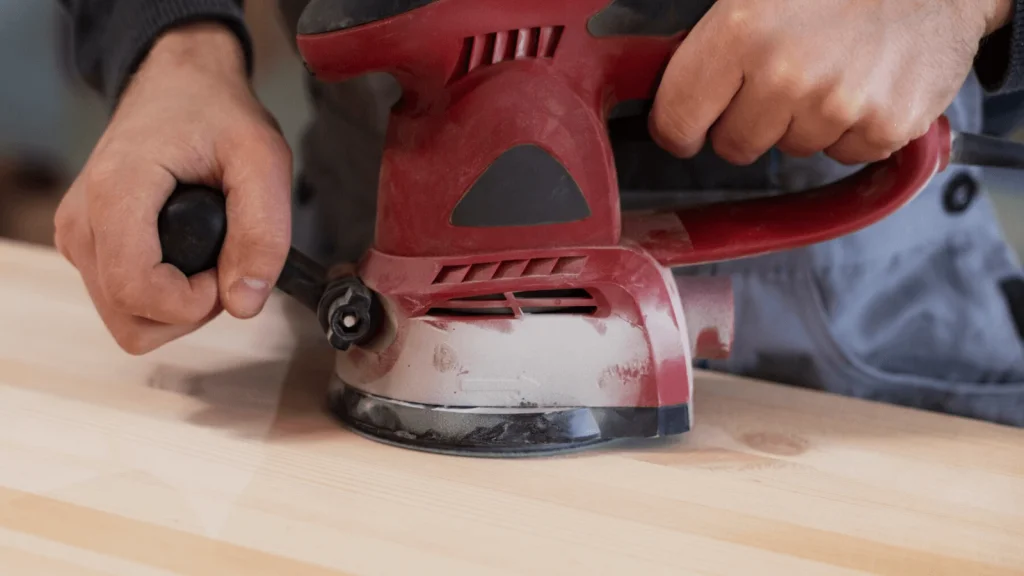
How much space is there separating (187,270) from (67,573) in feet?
0.70

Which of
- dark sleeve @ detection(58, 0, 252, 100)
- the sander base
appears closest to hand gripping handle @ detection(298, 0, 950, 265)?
the sander base

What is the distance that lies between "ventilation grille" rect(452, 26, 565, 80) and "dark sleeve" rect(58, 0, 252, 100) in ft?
0.87

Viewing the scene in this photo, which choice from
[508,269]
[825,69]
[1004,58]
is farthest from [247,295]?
[1004,58]

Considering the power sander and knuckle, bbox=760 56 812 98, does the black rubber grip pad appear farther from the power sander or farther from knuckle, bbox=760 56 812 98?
knuckle, bbox=760 56 812 98

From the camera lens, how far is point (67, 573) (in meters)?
0.43

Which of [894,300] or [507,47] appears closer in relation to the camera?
[507,47]

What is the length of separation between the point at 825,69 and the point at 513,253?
0.24m

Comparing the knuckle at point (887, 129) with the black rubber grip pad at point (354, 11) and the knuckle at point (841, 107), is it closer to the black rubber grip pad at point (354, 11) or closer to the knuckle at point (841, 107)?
the knuckle at point (841, 107)

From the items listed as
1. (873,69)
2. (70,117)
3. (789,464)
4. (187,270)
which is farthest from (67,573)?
(70,117)

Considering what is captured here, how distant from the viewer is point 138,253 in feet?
1.80

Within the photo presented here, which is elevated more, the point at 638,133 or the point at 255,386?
the point at 638,133

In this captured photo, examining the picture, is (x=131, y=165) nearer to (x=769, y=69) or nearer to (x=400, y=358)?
(x=400, y=358)

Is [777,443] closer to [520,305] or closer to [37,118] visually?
[520,305]

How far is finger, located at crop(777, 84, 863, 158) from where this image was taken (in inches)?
22.1
